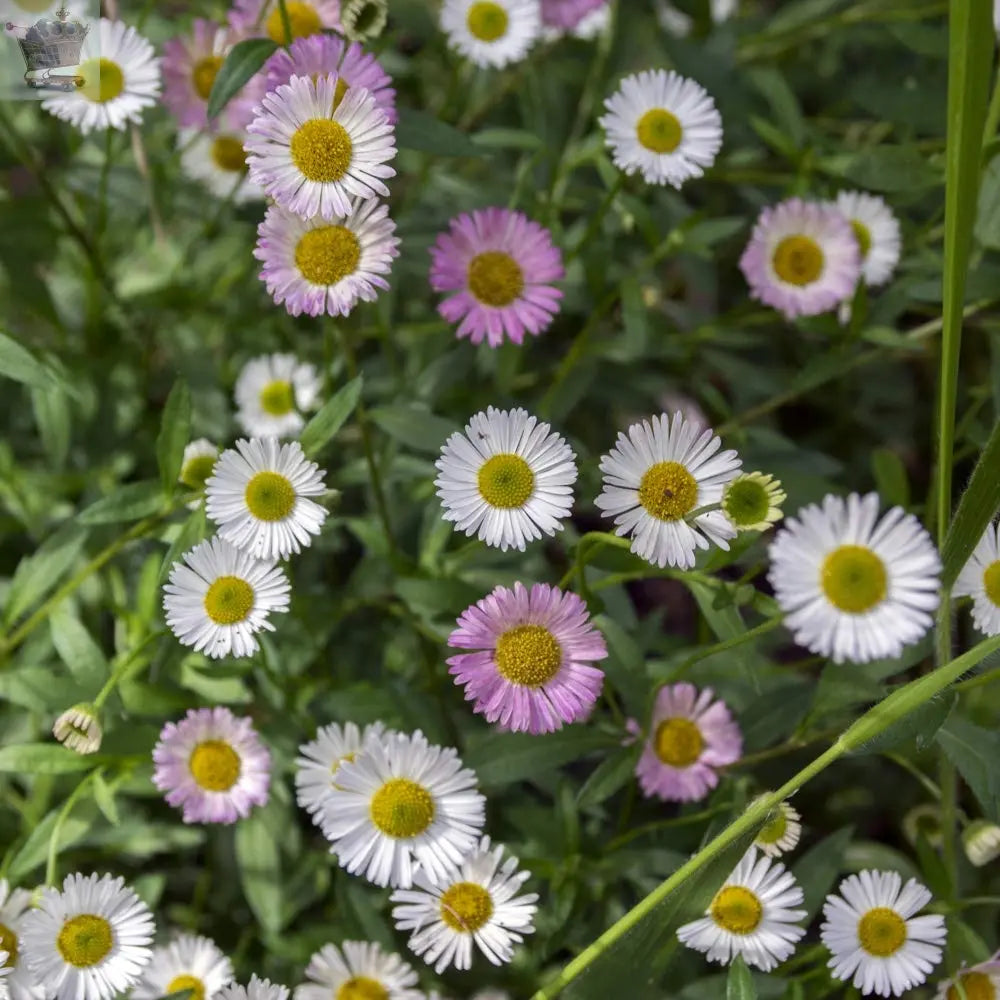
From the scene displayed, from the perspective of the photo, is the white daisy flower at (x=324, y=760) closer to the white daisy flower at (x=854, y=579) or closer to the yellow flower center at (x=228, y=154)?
the white daisy flower at (x=854, y=579)

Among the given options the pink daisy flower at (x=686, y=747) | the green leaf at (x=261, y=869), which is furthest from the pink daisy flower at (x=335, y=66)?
the green leaf at (x=261, y=869)

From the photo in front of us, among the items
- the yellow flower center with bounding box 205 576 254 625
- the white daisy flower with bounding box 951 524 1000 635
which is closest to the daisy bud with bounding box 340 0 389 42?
the yellow flower center with bounding box 205 576 254 625

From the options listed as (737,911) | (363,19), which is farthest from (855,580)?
(363,19)

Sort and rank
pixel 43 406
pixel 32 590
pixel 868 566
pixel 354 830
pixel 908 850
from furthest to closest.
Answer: pixel 908 850 < pixel 43 406 < pixel 32 590 < pixel 354 830 < pixel 868 566

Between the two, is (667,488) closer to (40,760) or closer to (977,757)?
(977,757)

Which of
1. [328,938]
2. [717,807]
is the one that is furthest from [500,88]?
[328,938]

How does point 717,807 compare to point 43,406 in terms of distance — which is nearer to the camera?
point 717,807

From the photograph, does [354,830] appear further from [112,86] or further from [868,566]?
[112,86]

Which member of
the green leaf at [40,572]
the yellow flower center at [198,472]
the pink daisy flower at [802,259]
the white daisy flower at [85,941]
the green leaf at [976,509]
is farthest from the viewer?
the pink daisy flower at [802,259]
